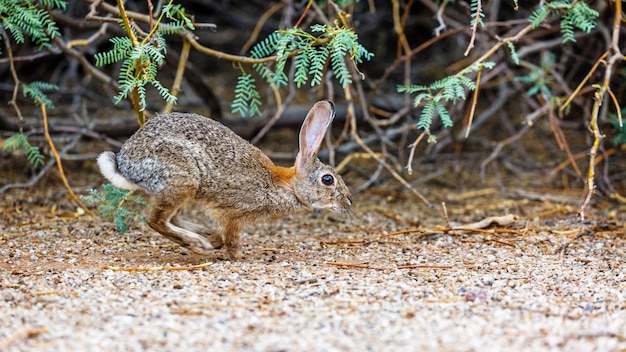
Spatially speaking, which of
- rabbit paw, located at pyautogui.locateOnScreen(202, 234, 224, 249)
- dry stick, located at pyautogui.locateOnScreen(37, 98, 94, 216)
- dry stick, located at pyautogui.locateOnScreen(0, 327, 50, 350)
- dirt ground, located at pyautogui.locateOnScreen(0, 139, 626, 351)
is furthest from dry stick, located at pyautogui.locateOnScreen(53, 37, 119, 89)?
dry stick, located at pyautogui.locateOnScreen(0, 327, 50, 350)

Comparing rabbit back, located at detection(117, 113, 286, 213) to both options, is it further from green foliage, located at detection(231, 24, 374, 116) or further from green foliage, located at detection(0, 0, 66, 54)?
green foliage, located at detection(0, 0, 66, 54)

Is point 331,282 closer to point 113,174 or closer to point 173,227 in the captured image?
point 173,227

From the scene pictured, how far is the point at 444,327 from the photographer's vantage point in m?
3.22

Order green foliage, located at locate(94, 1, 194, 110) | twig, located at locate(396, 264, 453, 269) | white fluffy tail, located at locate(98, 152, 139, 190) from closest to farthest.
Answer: green foliage, located at locate(94, 1, 194, 110) → twig, located at locate(396, 264, 453, 269) → white fluffy tail, located at locate(98, 152, 139, 190)

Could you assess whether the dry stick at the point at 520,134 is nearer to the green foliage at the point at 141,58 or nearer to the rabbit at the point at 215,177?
the rabbit at the point at 215,177

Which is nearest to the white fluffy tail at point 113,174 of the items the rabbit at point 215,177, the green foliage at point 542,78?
the rabbit at point 215,177

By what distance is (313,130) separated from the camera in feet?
16.0

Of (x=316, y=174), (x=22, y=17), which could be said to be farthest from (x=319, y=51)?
(x=22, y=17)

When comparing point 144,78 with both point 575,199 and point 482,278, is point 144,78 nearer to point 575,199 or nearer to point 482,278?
point 482,278

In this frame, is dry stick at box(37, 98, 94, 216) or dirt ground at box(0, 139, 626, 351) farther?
dry stick at box(37, 98, 94, 216)

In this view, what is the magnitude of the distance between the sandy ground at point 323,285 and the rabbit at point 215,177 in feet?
0.73

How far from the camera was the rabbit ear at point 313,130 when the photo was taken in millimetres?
4773

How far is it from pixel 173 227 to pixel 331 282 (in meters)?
1.10

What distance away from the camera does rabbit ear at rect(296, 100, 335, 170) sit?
4773 mm
